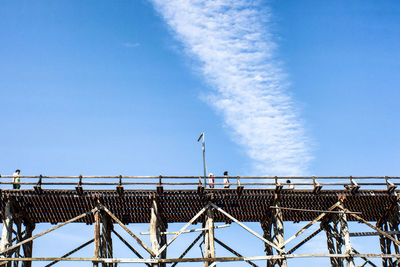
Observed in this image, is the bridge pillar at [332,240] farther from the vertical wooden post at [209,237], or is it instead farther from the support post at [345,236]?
the vertical wooden post at [209,237]

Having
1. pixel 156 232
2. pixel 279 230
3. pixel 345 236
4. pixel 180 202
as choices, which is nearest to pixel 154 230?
pixel 156 232

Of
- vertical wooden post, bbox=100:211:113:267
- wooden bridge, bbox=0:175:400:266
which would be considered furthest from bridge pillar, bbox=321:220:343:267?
vertical wooden post, bbox=100:211:113:267

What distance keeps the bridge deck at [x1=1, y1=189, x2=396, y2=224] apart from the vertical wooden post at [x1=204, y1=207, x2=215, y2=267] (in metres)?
0.69

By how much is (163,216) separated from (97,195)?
4.04 meters

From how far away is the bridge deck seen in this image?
2283cm

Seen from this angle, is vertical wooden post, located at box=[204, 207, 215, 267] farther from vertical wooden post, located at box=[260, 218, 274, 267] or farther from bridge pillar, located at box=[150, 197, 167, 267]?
vertical wooden post, located at box=[260, 218, 274, 267]

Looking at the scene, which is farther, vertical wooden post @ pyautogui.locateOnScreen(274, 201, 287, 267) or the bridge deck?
the bridge deck

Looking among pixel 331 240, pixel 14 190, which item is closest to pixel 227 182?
pixel 331 240

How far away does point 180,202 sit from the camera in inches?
924

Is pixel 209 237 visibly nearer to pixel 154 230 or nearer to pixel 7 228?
pixel 154 230

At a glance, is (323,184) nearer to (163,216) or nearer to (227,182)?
(227,182)

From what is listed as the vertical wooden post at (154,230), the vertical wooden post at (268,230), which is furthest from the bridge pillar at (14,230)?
the vertical wooden post at (268,230)

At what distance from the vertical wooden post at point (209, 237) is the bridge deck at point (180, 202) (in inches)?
27.4

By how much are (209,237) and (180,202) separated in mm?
2543
